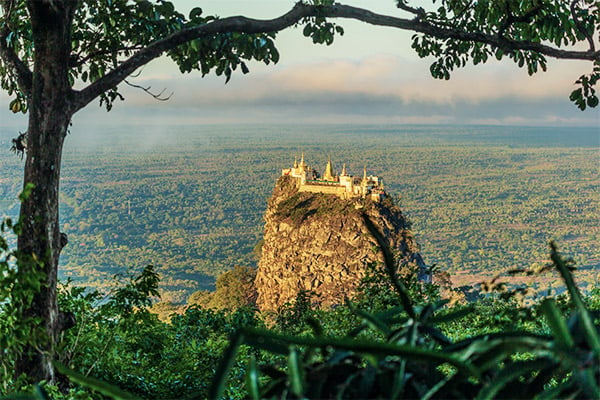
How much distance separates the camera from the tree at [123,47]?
9.42 ft

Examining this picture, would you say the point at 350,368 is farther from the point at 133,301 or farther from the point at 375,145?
the point at 375,145

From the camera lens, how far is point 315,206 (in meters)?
37.8

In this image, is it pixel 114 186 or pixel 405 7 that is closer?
pixel 405 7

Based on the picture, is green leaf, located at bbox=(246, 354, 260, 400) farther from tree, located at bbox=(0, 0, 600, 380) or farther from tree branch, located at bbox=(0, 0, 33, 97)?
tree branch, located at bbox=(0, 0, 33, 97)

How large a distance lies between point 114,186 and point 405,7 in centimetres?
5022

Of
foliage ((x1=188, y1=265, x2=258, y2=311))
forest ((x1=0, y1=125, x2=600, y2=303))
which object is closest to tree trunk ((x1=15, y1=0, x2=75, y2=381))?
foliage ((x1=188, y1=265, x2=258, y2=311))

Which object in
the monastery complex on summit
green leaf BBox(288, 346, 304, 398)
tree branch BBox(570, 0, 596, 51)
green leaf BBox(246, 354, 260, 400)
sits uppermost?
tree branch BBox(570, 0, 596, 51)

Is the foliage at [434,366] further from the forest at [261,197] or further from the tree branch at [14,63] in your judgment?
the forest at [261,197]

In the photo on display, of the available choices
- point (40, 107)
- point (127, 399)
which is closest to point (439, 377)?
point (127, 399)

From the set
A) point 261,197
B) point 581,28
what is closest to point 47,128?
point 581,28

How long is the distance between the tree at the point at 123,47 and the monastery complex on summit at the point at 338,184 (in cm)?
3027

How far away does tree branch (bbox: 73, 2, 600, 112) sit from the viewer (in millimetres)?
3230

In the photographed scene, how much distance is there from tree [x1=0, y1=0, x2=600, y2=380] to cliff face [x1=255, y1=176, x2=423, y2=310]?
2628cm

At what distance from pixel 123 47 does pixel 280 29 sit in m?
1.10
